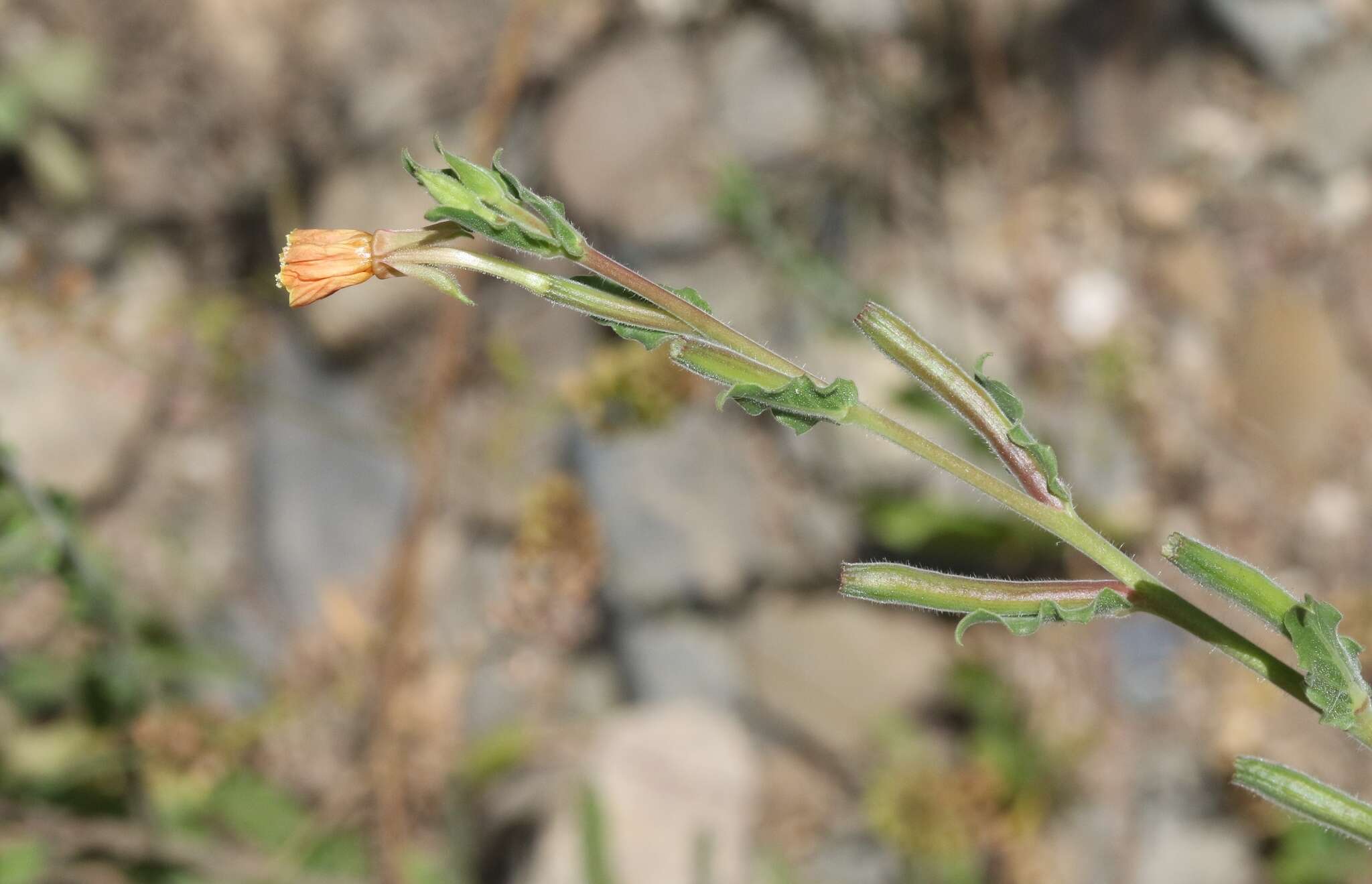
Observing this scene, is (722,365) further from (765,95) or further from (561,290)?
(765,95)

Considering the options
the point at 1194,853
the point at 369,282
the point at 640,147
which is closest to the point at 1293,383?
the point at 1194,853

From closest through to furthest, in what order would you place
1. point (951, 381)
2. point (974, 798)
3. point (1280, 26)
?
point (951, 381), point (974, 798), point (1280, 26)

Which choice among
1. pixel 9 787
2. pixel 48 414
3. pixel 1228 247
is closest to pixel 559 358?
pixel 48 414

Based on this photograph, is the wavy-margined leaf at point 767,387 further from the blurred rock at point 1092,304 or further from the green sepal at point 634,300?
the blurred rock at point 1092,304

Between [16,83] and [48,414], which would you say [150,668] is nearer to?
[48,414]

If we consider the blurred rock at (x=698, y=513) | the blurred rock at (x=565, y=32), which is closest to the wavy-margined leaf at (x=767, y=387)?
the blurred rock at (x=698, y=513)

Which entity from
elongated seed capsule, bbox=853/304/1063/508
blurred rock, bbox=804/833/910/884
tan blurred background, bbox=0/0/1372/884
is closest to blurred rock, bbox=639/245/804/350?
tan blurred background, bbox=0/0/1372/884
